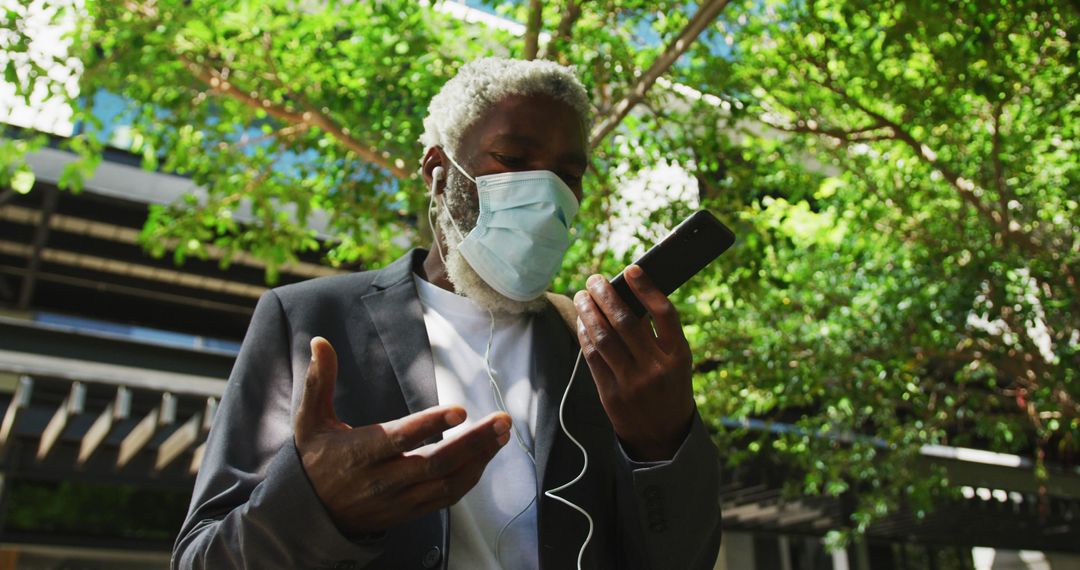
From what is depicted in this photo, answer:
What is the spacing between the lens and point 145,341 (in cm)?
1185

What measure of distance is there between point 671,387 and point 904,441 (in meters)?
9.14

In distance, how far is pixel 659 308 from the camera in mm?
1587

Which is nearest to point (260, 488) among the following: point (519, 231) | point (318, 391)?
point (318, 391)

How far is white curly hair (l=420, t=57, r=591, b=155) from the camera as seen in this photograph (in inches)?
91.8

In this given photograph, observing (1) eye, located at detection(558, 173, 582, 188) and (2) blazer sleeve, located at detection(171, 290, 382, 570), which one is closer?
(2) blazer sleeve, located at detection(171, 290, 382, 570)

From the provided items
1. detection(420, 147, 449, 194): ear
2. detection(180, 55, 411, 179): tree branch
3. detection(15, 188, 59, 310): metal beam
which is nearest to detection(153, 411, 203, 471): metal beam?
detection(180, 55, 411, 179): tree branch

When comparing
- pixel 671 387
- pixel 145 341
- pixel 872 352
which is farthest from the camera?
pixel 145 341

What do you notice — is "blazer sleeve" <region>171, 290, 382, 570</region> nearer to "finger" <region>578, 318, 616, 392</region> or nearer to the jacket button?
the jacket button

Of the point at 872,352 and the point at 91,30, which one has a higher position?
the point at 91,30

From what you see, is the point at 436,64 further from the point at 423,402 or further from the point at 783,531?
the point at 783,531

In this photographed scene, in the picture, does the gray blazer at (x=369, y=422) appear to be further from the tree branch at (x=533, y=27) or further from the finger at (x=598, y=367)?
the tree branch at (x=533, y=27)

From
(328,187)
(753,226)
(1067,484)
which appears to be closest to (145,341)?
(328,187)

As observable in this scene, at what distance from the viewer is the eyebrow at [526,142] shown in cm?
229

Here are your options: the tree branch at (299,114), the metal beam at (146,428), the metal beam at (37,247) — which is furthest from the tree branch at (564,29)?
the metal beam at (37,247)
